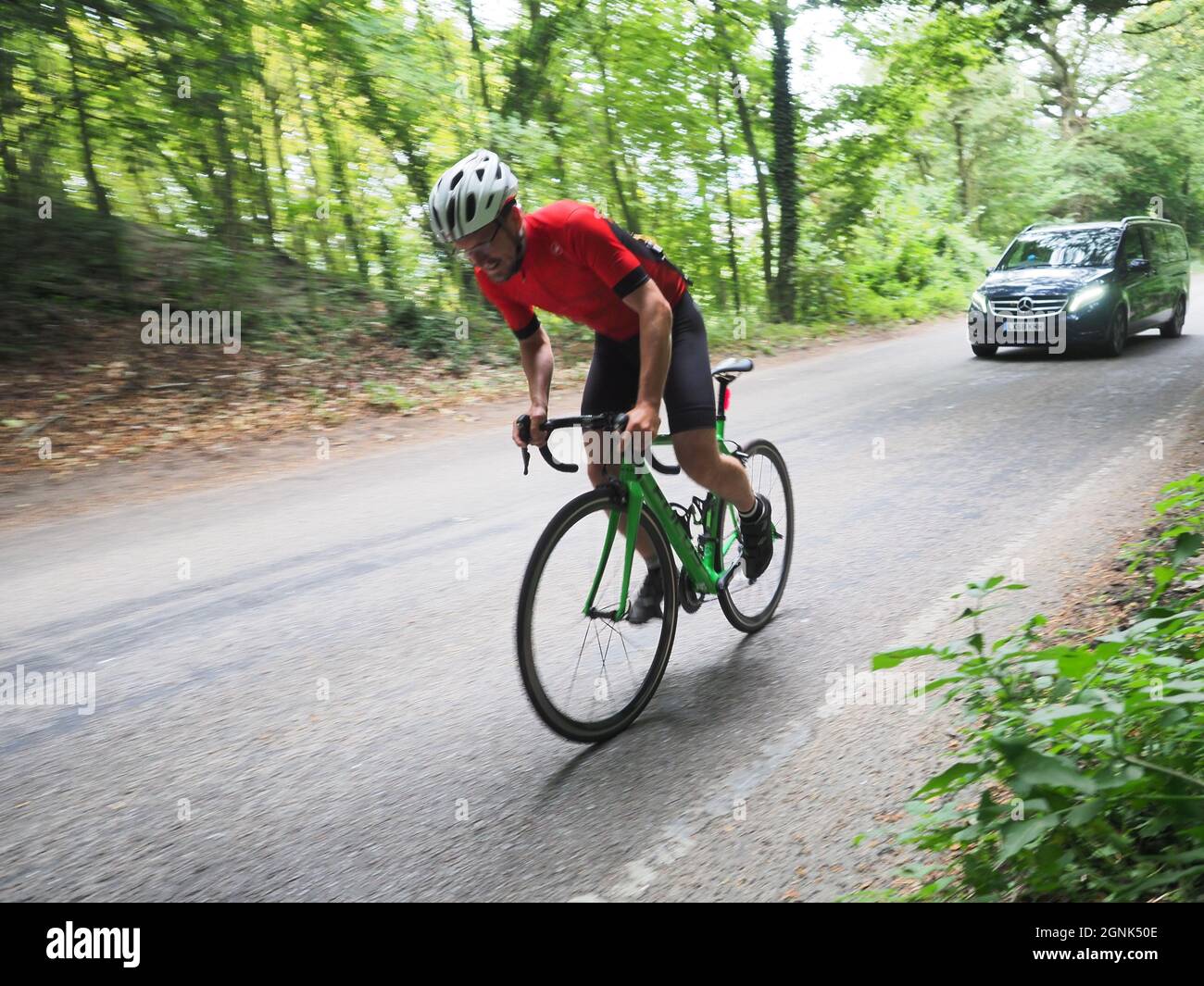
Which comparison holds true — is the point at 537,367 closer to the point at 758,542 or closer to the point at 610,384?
the point at 610,384

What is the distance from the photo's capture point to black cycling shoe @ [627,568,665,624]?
3.91 metres

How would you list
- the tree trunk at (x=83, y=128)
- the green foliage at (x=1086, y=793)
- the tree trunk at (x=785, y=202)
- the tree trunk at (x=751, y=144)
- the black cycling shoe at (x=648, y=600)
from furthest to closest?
the tree trunk at (x=785, y=202) < the tree trunk at (x=751, y=144) < the tree trunk at (x=83, y=128) < the black cycling shoe at (x=648, y=600) < the green foliage at (x=1086, y=793)

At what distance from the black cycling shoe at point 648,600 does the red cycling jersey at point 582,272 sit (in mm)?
969

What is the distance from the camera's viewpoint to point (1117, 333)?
14.0 m

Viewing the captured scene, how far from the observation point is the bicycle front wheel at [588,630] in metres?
3.47

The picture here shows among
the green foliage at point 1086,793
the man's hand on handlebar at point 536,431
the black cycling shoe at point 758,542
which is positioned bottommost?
the green foliage at point 1086,793

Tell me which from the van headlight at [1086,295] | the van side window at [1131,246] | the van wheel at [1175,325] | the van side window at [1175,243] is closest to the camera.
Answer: the van headlight at [1086,295]

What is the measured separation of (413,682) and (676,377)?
171 centimetres
